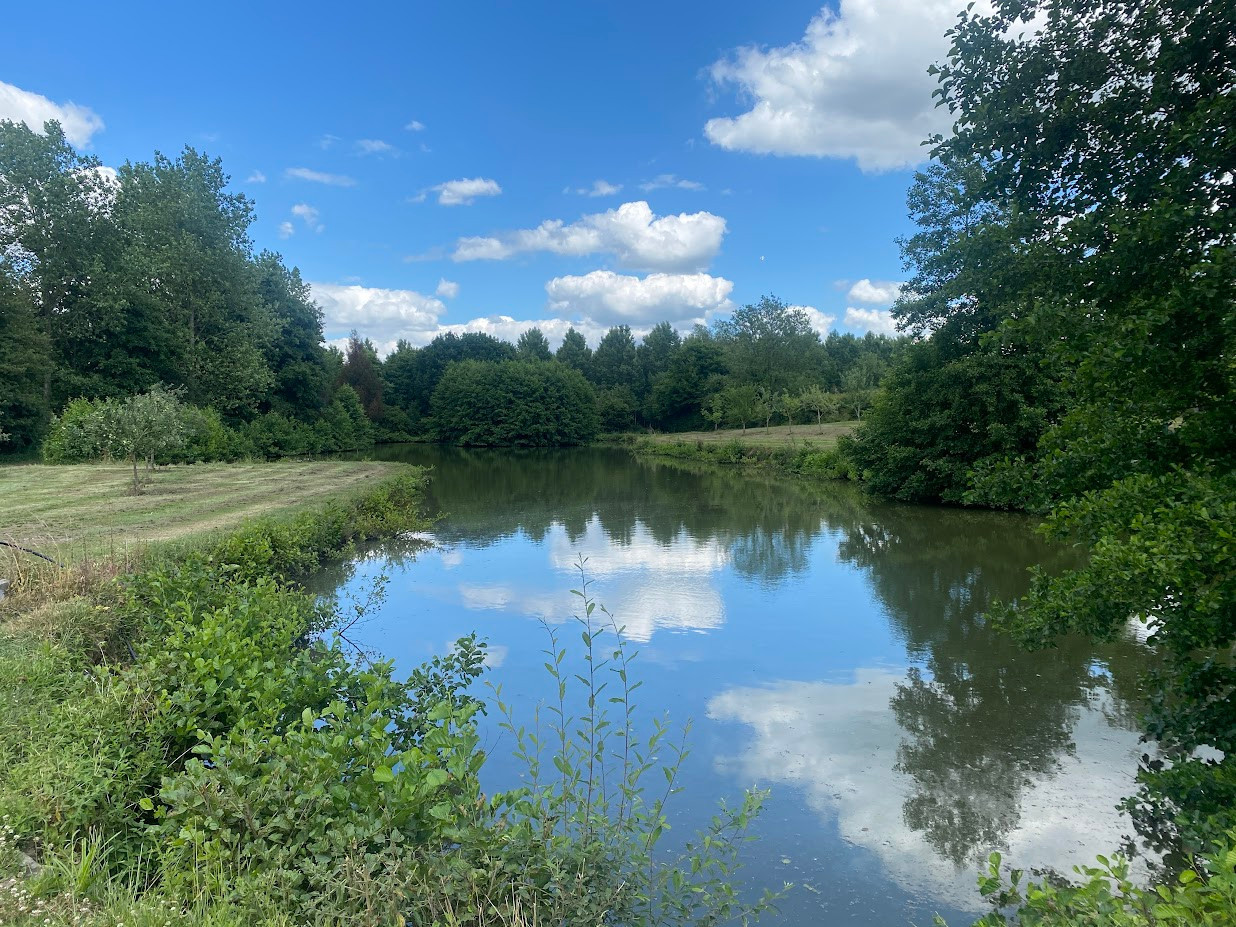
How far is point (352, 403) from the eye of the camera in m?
58.3

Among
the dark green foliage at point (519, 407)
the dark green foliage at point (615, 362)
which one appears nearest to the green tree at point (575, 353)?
the dark green foliage at point (615, 362)

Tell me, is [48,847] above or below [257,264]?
below

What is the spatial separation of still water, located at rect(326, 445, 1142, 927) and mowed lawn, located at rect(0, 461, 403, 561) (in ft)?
9.38

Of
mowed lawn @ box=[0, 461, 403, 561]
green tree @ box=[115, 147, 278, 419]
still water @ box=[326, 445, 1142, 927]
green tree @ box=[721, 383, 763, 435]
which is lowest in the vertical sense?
still water @ box=[326, 445, 1142, 927]

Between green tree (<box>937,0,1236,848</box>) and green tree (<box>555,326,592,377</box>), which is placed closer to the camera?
green tree (<box>937,0,1236,848</box>)

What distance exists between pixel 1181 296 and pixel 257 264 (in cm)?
4220

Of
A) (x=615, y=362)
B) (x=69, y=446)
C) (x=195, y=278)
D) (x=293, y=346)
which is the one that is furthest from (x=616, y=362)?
(x=69, y=446)

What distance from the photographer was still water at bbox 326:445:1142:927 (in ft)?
16.1

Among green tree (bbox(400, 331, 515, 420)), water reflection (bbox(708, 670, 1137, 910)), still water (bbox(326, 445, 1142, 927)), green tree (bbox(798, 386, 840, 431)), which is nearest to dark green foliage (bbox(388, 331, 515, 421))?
green tree (bbox(400, 331, 515, 420))

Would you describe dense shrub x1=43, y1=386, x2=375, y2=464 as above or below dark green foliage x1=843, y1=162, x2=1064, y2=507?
below

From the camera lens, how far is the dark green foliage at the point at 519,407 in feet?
226

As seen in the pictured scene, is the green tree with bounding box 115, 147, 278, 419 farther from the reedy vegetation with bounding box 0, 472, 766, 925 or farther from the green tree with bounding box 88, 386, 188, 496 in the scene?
the reedy vegetation with bounding box 0, 472, 766, 925

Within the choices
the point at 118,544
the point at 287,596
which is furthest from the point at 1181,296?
the point at 118,544

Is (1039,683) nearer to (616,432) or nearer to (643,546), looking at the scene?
(643,546)
